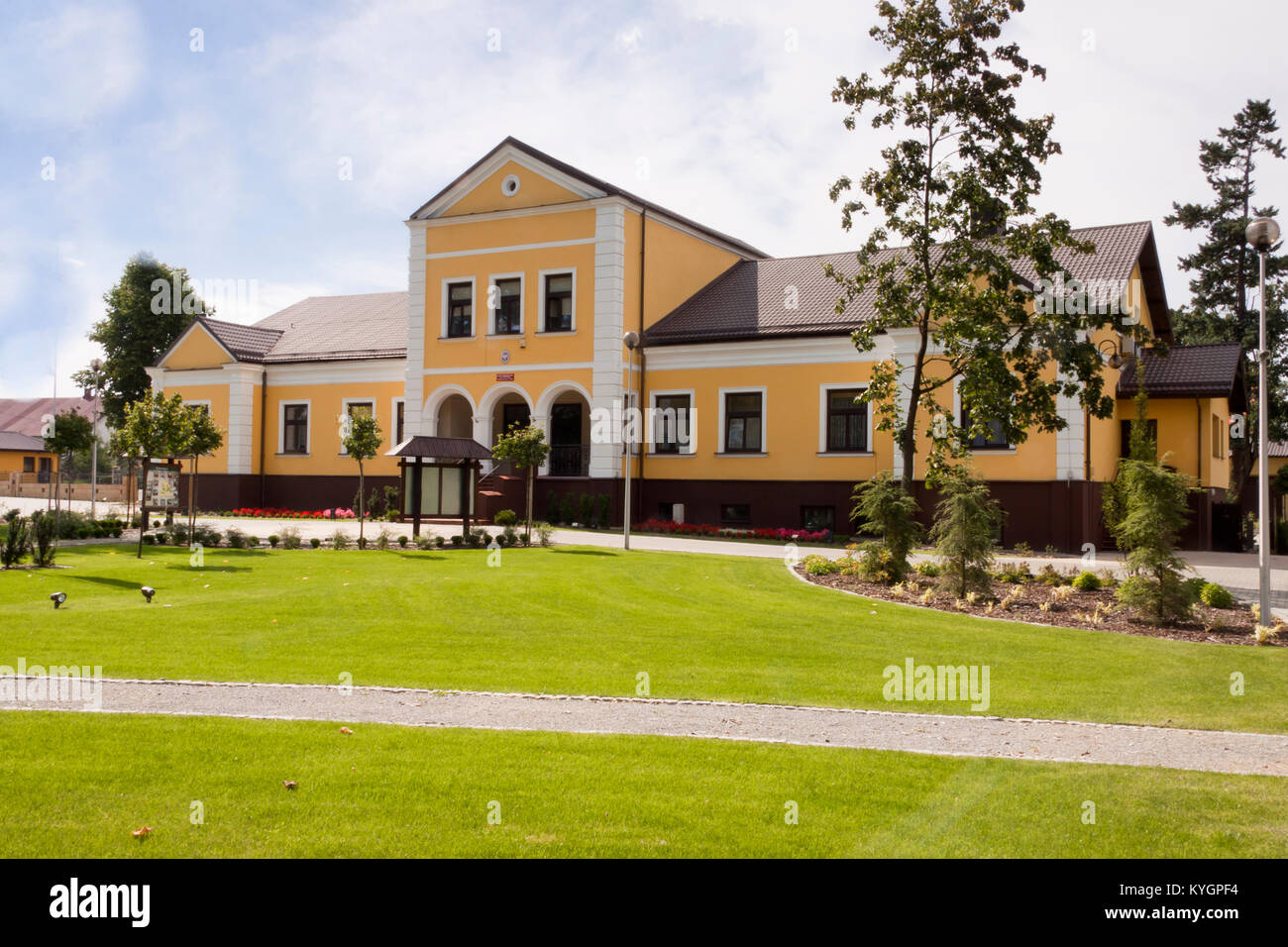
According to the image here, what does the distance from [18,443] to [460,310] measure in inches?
2334

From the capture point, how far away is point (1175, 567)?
13188mm

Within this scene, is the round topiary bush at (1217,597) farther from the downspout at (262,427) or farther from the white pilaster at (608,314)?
the downspout at (262,427)

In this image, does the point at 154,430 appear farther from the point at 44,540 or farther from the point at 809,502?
the point at 809,502

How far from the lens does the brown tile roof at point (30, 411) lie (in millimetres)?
87562

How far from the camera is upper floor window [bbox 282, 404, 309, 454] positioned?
36844mm

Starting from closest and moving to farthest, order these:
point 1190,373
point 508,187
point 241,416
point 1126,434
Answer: point 1190,373 < point 1126,434 < point 508,187 < point 241,416

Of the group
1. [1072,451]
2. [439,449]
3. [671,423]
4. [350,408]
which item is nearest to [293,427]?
[350,408]

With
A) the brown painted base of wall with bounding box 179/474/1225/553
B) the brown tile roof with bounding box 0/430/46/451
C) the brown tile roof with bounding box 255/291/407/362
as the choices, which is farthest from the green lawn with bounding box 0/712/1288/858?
the brown tile roof with bounding box 0/430/46/451

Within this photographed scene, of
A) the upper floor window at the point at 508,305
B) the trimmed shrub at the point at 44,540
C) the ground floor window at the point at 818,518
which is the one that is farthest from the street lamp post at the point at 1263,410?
the upper floor window at the point at 508,305

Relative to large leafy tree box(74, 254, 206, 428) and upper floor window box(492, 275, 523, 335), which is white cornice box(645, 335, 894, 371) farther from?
large leafy tree box(74, 254, 206, 428)

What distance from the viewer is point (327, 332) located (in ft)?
128

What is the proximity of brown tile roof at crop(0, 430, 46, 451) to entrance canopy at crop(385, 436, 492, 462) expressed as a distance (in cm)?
6353
